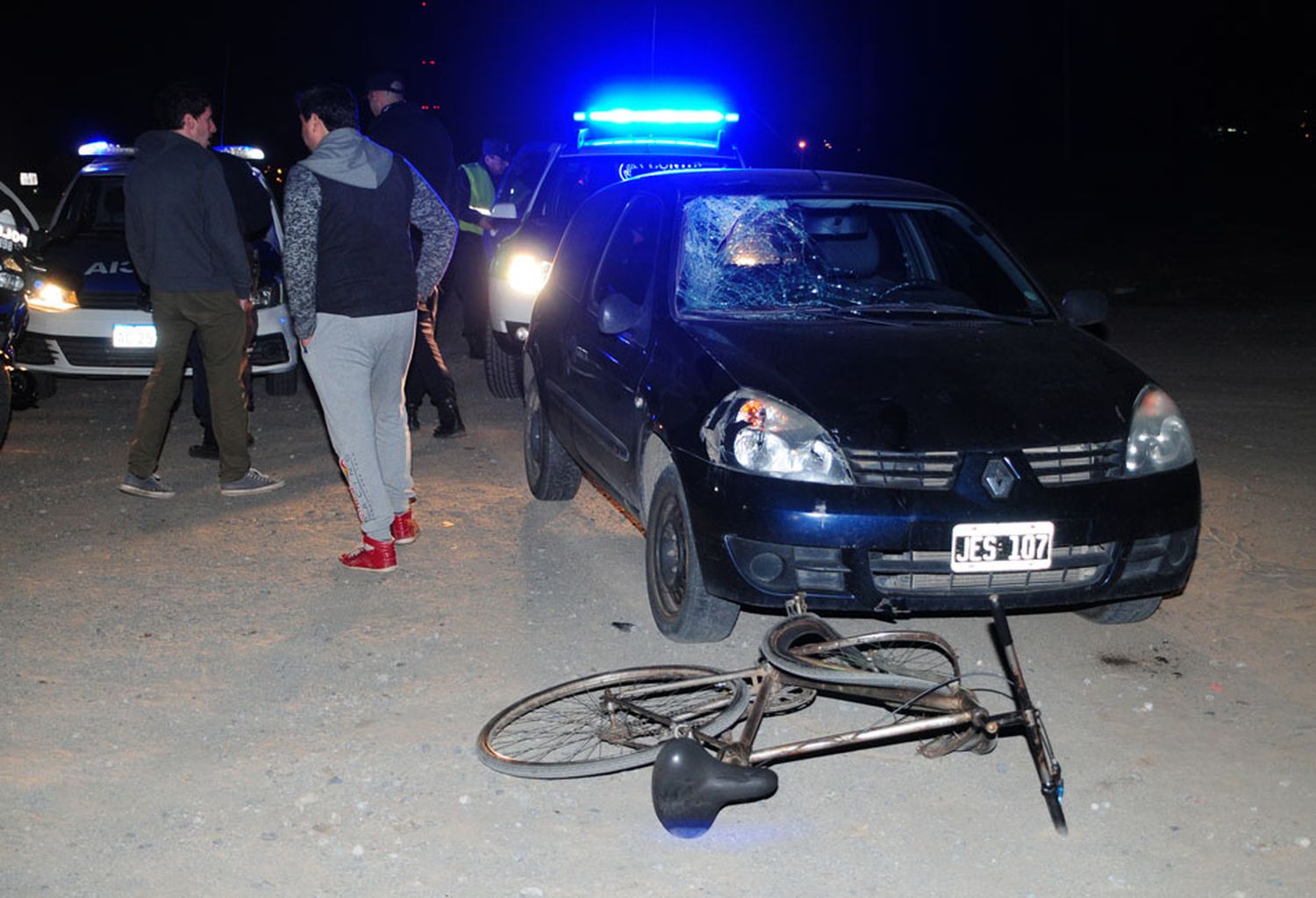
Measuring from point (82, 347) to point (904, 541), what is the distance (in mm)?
7257

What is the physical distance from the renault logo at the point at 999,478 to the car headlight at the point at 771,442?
1.47 feet

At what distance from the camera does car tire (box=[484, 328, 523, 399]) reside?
35.2 ft

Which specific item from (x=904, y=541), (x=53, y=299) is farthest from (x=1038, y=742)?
(x=53, y=299)

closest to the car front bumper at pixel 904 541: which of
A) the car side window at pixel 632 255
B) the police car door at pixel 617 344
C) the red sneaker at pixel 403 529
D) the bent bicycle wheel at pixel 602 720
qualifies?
the bent bicycle wheel at pixel 602 720

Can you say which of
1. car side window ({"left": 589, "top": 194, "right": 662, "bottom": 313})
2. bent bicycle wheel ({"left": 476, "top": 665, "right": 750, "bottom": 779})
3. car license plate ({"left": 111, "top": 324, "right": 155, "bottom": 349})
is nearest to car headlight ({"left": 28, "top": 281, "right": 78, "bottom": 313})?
car license plate ({"left": 111, "top": 324, "right": 155, "bottom": 349})

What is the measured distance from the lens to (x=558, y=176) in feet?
35.5

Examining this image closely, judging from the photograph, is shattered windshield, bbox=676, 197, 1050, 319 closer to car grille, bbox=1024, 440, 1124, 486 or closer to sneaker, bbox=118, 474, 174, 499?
car grille, bbox=1024, 440, 1124, 486

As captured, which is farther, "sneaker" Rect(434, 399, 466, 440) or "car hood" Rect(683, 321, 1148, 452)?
"sneaker" Rect(434, 399, 466, 440)

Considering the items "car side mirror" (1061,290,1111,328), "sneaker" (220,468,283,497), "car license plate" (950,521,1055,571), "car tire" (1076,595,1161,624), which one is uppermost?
"car side mirror" (1061,290,1111,328)

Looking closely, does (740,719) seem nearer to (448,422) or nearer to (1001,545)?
(1001,545)

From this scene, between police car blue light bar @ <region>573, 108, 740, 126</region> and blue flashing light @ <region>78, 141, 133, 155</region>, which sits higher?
police car blue light bar @ <region>573, 108, 740, 126</region>

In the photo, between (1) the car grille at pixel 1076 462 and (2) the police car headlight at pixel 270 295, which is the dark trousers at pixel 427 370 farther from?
(1) the car grille at pixel 1076 462

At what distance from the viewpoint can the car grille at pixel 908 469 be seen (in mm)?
4816

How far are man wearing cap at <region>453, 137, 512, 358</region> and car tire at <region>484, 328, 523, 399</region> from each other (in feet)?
0.87
